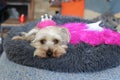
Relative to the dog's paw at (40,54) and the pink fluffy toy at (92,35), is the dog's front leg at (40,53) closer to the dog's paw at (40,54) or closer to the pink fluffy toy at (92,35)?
the dog's paw at (40,54)

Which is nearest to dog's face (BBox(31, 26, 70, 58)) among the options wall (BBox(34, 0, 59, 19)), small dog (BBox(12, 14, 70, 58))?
small dog (BBox(12, 14, 70, 58))

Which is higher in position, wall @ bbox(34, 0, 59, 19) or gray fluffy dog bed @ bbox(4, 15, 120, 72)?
gray fluffy dog bed @ bbox(4, 15, 120, 72)

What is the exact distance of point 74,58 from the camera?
100cm

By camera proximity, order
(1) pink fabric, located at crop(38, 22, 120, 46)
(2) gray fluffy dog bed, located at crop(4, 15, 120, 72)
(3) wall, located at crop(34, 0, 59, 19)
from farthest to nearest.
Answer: (3) wall, located at crop(34, 0, 59, 19), (1) pink fabric, located at crop(38, 22, 120, 46), (2) gray fluffy dog bed, located at crop(4, 15, 120, 72)

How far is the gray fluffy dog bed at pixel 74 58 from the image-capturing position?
0.97 meters

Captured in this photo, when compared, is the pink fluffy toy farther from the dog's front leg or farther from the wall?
the wall

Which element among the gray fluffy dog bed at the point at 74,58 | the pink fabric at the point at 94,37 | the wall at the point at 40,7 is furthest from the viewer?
the wall at the point at 40,7

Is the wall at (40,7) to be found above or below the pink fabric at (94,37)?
below

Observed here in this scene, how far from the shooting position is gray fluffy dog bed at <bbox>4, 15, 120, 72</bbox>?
97 cm

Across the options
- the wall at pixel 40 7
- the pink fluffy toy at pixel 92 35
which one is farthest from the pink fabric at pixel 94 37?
the wall at pixel 40 7

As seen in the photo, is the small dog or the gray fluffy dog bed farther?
the small dog

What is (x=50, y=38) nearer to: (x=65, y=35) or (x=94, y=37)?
(x=65, y=35)

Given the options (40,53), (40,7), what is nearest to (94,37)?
(40,53)

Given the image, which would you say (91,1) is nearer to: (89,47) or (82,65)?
(89,47)
